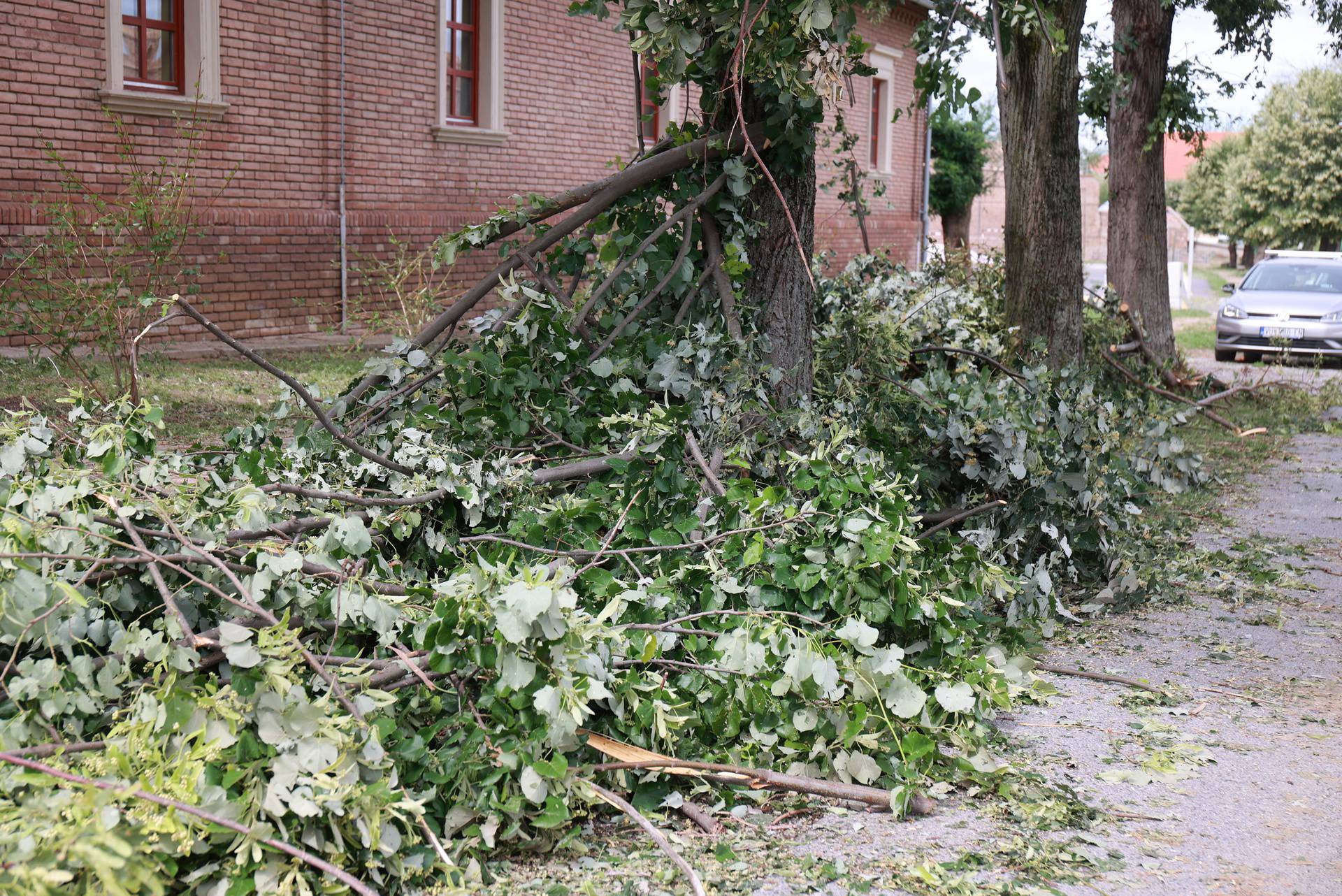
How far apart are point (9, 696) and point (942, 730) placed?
7.96ft

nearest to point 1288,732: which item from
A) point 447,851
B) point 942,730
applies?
point 942,730

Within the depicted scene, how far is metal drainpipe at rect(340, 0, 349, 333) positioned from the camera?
13.1m

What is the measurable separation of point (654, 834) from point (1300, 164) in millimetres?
51556

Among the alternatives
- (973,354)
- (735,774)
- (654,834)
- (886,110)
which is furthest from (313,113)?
(886,110)

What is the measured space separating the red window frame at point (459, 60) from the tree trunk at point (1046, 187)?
8606 mm

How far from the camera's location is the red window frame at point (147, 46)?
11.2 m

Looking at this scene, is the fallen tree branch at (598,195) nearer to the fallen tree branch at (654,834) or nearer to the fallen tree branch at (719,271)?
the fallen tree branch at (719,271)

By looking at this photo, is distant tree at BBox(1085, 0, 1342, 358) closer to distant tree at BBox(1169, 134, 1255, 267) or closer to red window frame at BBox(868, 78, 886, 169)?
red window frame at BBox(868, 78, 886, 169)

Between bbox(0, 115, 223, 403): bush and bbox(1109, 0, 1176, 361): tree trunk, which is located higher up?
bbox(1109, 0, 1176, 361): tree trunk

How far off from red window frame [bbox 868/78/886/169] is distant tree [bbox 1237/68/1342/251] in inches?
1162

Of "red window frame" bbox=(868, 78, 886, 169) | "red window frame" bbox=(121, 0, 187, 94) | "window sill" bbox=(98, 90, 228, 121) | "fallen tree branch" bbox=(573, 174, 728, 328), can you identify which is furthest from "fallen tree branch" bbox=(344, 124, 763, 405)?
"red window frame" bbox=(868, 78, 886, 169)

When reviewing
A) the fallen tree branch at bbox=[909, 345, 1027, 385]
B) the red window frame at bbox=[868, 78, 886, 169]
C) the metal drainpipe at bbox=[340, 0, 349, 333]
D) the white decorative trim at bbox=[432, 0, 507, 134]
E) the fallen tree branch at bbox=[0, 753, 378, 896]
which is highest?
the red window frame at bbox=[868, 78, 886, 169]

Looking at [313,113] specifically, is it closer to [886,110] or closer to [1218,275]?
[886,110]

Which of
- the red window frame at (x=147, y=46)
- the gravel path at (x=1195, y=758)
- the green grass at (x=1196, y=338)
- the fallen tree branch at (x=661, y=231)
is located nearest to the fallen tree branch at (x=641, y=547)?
the gravel path at (x=1195, y=758)
